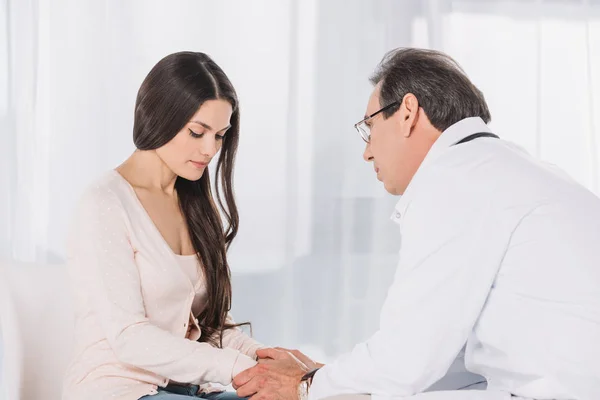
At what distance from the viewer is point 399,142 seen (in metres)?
1.72

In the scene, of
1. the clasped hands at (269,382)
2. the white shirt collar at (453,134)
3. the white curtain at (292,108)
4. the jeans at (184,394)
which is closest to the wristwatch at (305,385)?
the clasped hands at (269,382)

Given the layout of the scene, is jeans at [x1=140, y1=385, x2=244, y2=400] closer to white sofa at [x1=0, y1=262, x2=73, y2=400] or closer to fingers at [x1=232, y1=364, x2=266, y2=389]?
fingers at [x1=232, y1=364, x2=266, y2=389]

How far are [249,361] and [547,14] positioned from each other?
2531 millimetres

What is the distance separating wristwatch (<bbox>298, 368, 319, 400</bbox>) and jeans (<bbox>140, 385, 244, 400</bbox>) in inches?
9.3

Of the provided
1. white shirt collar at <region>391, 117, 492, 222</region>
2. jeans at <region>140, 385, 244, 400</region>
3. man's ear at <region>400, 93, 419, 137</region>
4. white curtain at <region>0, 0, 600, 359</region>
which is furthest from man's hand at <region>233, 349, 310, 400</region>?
white curtain at <region>0, 0, 600, 359</region>

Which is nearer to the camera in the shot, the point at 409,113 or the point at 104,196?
the point at 409,113

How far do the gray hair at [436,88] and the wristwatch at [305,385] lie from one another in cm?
57

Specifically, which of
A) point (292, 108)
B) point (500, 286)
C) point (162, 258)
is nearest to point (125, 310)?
point (162, 258)

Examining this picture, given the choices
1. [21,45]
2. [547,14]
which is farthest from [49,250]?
[547,14]

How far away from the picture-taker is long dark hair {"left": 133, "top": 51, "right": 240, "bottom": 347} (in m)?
1.90

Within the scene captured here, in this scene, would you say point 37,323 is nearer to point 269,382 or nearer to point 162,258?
point 162,258

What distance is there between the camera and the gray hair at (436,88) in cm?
167

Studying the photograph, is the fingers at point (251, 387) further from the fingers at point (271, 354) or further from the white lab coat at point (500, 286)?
the white lab coat at point (500, 286)

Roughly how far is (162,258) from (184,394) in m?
0.32
